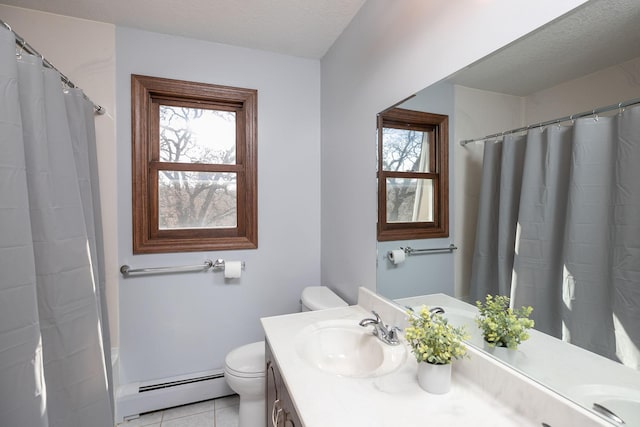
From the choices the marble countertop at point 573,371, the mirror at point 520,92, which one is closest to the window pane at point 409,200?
the mirror at point 520,92

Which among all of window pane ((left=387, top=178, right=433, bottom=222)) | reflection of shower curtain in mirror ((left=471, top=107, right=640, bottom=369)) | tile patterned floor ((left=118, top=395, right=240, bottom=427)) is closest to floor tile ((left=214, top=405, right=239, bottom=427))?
tile patterned floor ((left=118, top=395, right=240, bottom=427))

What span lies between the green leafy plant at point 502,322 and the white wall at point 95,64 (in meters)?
1.97

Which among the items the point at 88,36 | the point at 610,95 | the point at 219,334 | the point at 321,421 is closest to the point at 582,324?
the point at 610,95

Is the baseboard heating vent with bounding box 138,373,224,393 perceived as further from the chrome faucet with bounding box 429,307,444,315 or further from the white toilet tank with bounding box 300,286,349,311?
the chrome faucet with bounding box 429,307,444,315

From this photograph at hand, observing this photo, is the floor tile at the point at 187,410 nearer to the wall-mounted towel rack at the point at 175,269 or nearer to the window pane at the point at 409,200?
the wall-mounted towel rack at the point at 175,269

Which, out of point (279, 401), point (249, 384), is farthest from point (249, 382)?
point (279, 401)

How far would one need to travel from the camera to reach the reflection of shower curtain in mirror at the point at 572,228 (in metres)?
0.57

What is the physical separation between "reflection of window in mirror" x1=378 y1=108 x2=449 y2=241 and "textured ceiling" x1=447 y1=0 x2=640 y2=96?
228 mm

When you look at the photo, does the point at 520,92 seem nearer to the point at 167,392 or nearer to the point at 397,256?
the point at 397,256

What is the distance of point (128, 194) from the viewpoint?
1773mm

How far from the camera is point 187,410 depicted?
1.81 metres

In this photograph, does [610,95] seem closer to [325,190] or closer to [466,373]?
[466,373]

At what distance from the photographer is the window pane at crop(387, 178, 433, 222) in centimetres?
111

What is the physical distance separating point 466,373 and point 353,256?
2.89ft
